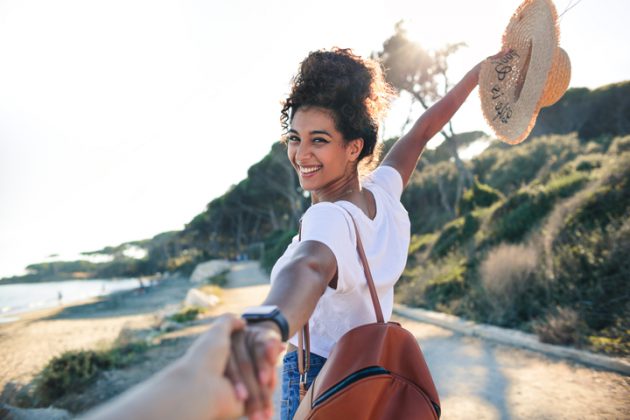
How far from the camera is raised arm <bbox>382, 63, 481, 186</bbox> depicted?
197 centimetres

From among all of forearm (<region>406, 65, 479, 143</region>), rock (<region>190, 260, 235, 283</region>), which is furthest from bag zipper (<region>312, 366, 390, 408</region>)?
rock (<region>190, 260, 235, 283</region>)

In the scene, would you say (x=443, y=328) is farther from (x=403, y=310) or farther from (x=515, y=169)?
(x=515, y=169)

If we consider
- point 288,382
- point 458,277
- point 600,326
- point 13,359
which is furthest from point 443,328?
point 13,359

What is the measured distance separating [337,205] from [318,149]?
13.0 inches

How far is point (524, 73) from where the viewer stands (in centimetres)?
206

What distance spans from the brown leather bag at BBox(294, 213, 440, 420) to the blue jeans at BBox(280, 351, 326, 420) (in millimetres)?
270

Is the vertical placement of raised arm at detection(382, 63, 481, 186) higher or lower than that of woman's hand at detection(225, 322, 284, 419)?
higher

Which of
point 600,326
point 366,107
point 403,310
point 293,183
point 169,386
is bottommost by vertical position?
point 403,310

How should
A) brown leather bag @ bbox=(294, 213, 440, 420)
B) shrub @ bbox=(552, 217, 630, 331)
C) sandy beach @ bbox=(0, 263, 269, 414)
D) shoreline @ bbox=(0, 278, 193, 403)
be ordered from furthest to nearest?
1. shoreline @ bbox=(0, 278, 193, 403)
2. sandy beach @ bbox=(0, 263, 269, 414)
3. shrub @ bbox=(552, 217, 630, 331)
4. brown leather bag @ bbox=(294, 213, 440, 420)

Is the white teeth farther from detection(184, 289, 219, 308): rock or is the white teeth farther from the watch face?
detection(184, 289, 219, 308): rock

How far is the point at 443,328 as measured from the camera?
19.9 ft

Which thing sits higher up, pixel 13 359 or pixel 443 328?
pixel 443 328

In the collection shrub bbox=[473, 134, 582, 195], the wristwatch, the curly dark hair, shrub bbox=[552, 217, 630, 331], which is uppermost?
shrub bbox=[473, 134, 582, 195]

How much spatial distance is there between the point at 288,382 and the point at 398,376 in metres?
0.51
